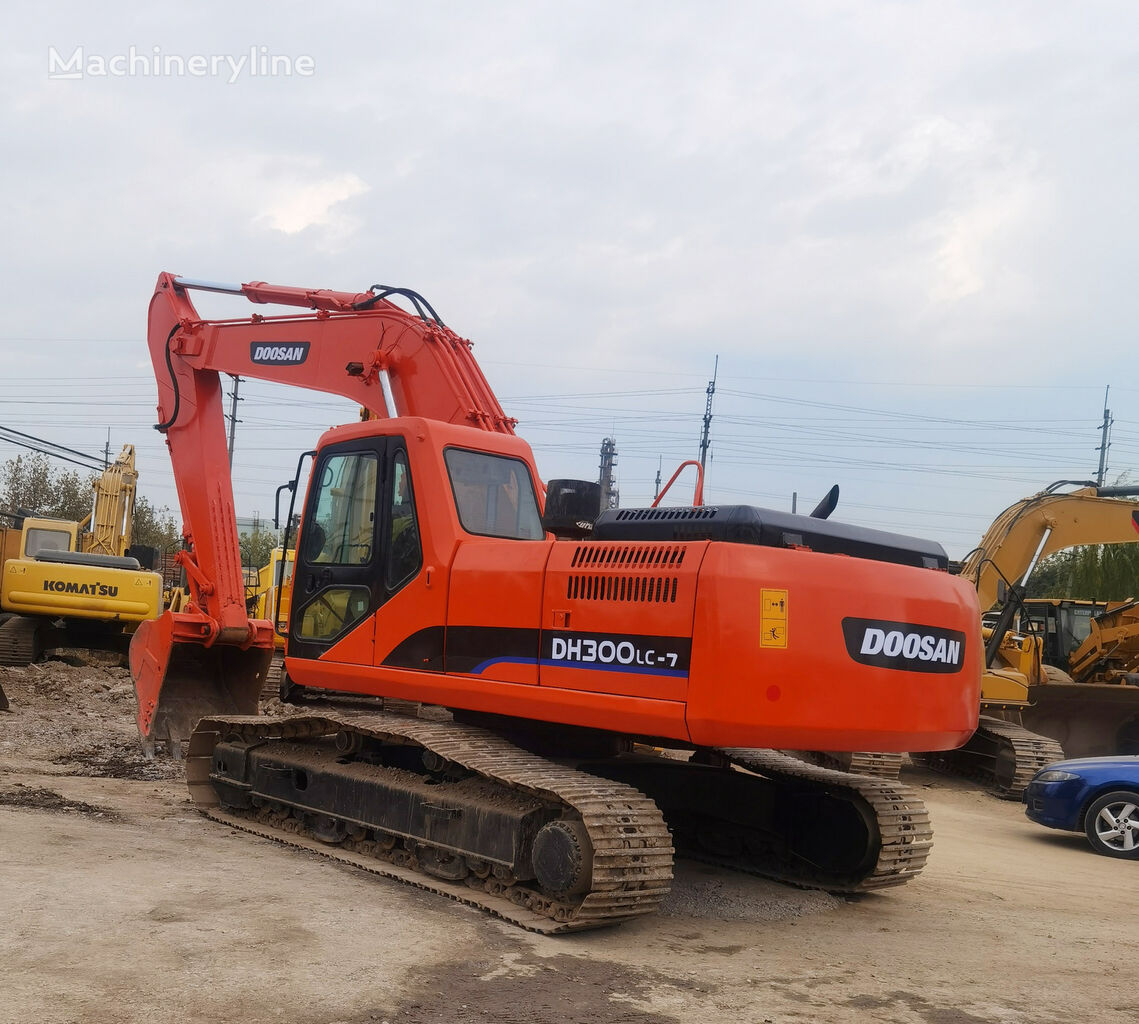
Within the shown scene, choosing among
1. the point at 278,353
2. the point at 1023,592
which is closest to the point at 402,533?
the point at 278,353

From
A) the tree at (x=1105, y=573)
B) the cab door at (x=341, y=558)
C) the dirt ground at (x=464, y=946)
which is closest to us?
the dirt ground at (x=464, y=946)

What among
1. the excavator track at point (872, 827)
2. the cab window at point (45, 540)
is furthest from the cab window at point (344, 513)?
the cab window at point (45, 540)

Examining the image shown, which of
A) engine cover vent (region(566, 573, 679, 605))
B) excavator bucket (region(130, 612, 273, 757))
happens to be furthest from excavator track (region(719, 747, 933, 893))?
excavator bucket (region(130, 612, 273, 757))

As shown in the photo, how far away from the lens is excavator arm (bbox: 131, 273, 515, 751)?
9672 mm

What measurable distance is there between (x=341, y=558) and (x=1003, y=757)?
9109 millimetres

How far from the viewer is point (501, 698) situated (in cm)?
705

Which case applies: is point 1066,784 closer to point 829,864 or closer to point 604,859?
point 829,864

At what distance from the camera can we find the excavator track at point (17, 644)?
17406 mm

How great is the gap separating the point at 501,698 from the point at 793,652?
1.80m

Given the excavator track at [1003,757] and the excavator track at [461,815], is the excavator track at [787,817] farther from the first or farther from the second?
the excavator track at [1003,757]

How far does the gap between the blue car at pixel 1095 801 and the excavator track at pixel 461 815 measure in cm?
564

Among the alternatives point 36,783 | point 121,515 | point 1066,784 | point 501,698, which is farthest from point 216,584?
point 121,515

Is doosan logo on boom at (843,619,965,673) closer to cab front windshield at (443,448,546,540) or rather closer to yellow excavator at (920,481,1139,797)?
cab front windshield at (443,448,546,540)

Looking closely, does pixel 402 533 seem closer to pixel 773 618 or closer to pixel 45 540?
pixel 773 618
